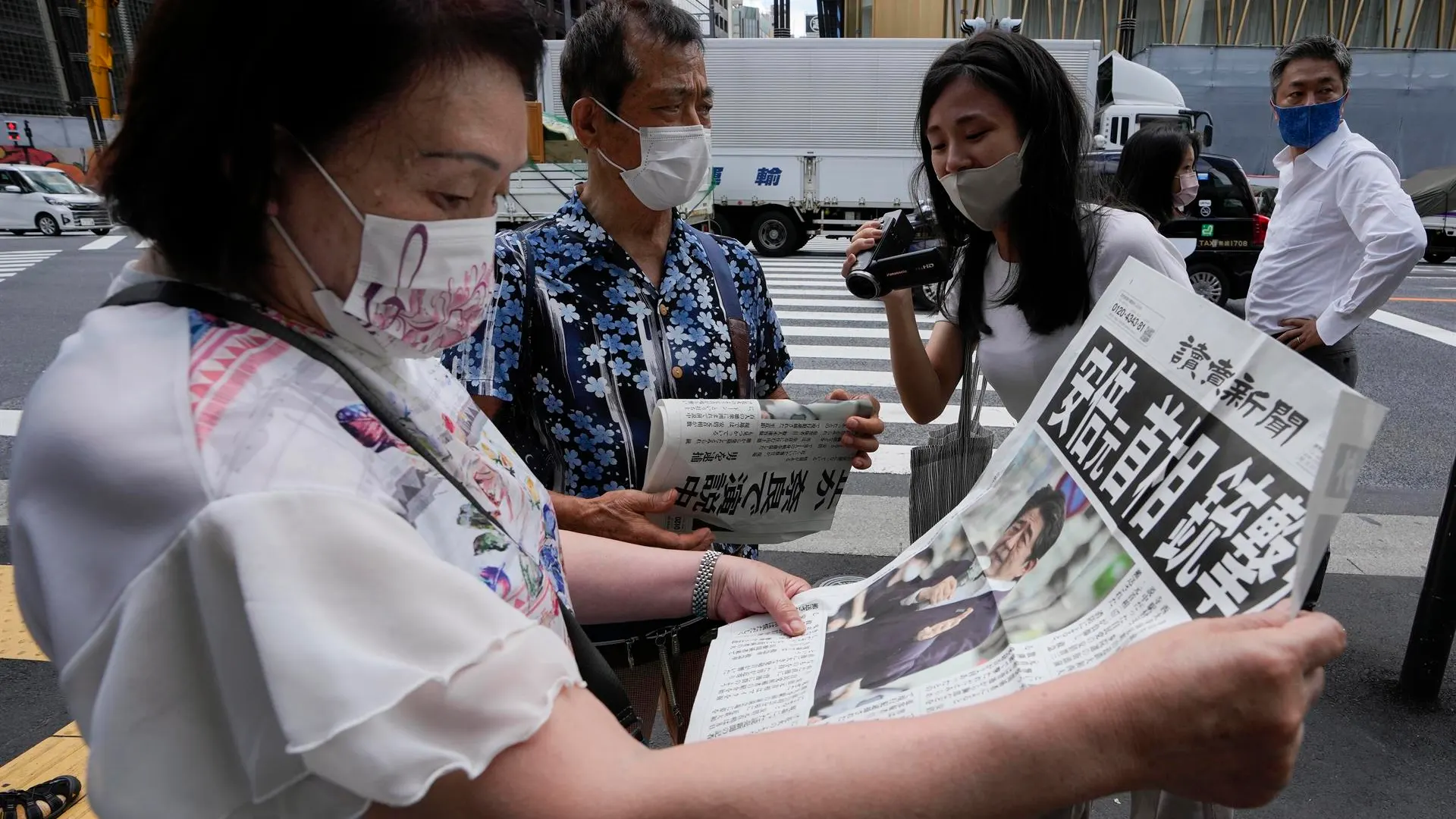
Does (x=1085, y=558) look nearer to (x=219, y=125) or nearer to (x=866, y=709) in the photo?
(x=866, y=709)

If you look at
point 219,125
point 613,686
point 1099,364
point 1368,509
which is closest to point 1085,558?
point 1099,364

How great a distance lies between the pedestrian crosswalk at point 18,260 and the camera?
1356 cm

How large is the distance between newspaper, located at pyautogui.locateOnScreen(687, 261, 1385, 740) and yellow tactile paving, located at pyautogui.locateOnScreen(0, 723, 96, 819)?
7.47ft

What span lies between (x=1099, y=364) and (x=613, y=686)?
70 cm

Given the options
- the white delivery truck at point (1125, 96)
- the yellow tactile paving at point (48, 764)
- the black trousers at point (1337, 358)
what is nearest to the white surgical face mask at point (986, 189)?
the black trousers at point (1337, 358)

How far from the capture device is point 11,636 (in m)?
3.18

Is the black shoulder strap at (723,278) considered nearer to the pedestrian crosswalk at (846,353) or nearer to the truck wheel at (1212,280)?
the pedestrian crosswalk at (846,353)

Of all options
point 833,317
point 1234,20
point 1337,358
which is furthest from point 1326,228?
point 1234,20

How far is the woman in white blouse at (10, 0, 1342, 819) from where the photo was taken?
58cm

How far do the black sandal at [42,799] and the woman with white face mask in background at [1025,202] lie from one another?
7.73 feet

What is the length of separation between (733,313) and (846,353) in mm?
6677

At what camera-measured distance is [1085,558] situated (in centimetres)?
90

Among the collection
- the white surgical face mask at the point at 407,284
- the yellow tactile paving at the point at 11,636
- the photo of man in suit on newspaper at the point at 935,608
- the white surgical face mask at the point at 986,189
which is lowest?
the yellow tactile paving at the point at 11,636

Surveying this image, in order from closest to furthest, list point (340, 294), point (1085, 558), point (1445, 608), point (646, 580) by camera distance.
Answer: point (340, 294) → point (1085, 558) → point (646, 580) → point (1445, 608)
